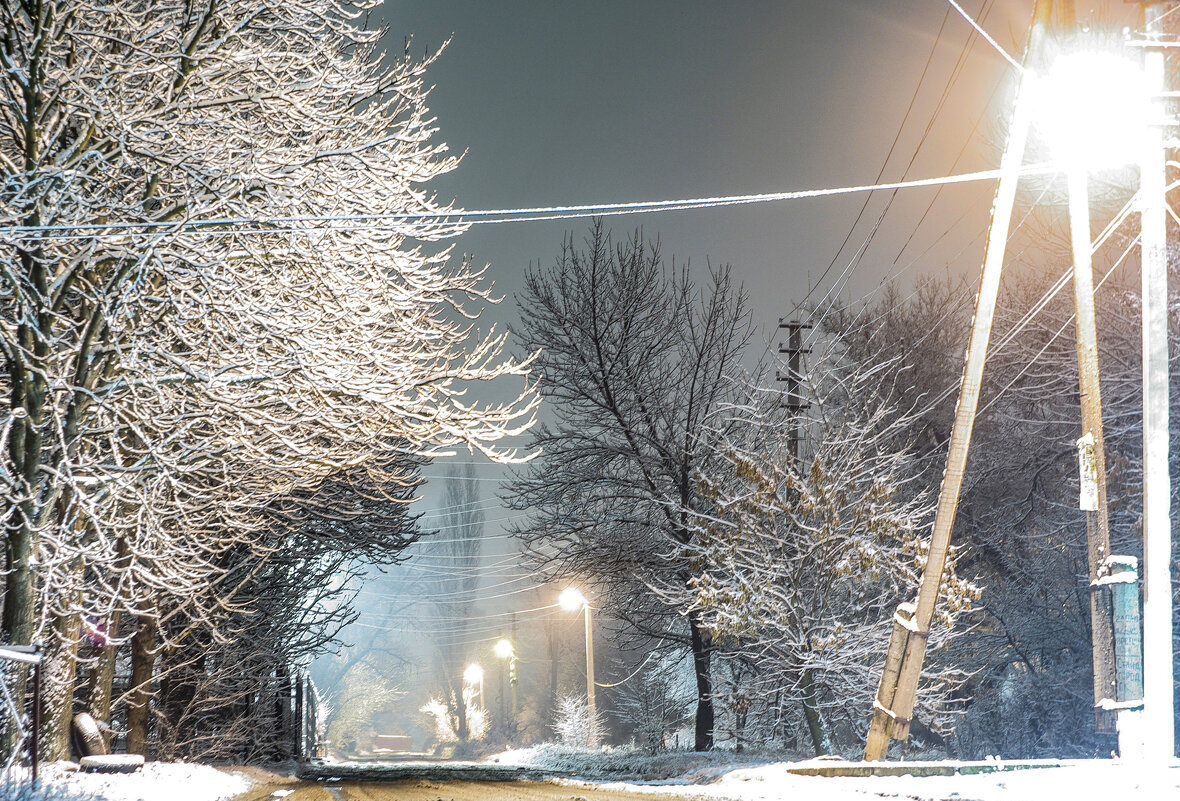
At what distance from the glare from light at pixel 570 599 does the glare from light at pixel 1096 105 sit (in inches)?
916

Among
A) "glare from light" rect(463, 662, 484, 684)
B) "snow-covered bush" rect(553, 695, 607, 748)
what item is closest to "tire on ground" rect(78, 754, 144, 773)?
"snow-covered bush" rect(553, 695, 607, 748)

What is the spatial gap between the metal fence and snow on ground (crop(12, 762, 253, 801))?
1.03ft

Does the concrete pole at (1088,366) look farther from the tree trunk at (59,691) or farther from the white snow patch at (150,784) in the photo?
the tree trunk at (59,691)

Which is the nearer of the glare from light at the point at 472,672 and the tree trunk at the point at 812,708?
the tree trunk at the point at 812,708

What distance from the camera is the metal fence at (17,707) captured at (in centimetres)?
760

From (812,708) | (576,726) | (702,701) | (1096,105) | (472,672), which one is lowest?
(472,672)

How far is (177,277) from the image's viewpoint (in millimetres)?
9273

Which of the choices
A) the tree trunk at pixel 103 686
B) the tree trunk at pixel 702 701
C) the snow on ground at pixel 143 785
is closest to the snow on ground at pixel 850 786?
the snow on ground at pixel 143 785

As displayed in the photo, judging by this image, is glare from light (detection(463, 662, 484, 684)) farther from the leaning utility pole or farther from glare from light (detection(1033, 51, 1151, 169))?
glare from light (detection(1033, 51, 1151, 169))

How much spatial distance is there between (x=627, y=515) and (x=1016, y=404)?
11.7 meters

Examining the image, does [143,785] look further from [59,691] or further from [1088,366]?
[1088,366]

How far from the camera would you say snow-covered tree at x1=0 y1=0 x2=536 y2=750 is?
8.88 metres

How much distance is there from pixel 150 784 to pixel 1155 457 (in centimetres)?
1081

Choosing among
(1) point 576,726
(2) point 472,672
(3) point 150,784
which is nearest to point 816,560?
(3) point 150,784
